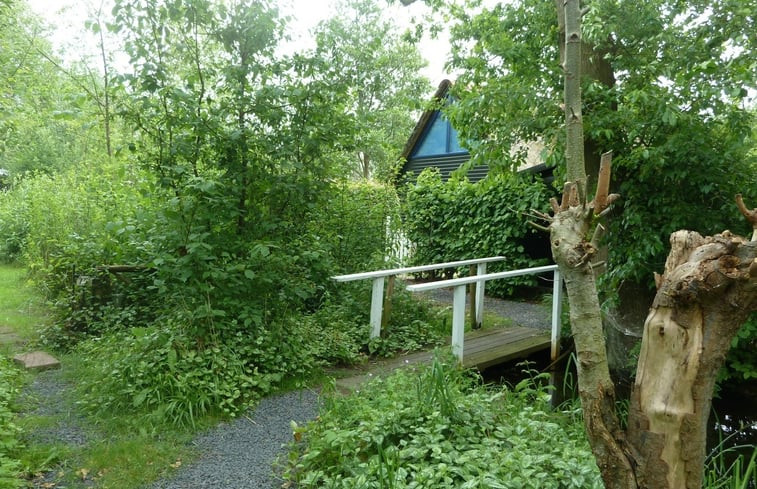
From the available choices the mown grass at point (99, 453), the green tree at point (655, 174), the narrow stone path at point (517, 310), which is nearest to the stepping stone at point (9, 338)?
the mown grass at point (99, 453)

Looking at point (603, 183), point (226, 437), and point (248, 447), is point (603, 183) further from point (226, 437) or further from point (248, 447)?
point (226, 437)

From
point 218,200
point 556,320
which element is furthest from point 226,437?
point 556,320

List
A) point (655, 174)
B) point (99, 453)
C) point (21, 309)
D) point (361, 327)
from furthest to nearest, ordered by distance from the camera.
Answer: point (21, 309), point (361, 327), point (655, 174), point (99, 453)

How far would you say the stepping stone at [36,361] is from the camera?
4637 millimetres

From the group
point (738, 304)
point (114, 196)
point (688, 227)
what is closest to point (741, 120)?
point (688, 227)

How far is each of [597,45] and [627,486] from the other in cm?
463

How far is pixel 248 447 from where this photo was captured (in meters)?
3.29

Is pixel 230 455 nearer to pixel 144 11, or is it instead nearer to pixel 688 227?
pixel 144 11

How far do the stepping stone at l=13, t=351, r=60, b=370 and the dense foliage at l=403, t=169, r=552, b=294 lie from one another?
16.0 feet

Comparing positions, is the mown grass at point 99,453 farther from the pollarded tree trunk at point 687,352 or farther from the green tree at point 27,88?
the pollarded tree trunk at point 687,352

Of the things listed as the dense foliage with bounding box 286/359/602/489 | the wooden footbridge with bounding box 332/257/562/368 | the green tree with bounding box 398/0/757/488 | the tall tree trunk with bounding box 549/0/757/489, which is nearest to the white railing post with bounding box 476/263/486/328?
the wooden footbridge with bounding box 332/257/562/368

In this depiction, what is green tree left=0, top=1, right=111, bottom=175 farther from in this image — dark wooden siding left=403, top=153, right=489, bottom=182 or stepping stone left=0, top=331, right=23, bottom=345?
dark wooden siding left=403, top=153, right=489, bottom=182

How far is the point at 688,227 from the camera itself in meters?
5.33

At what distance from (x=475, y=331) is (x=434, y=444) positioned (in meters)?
3.73
